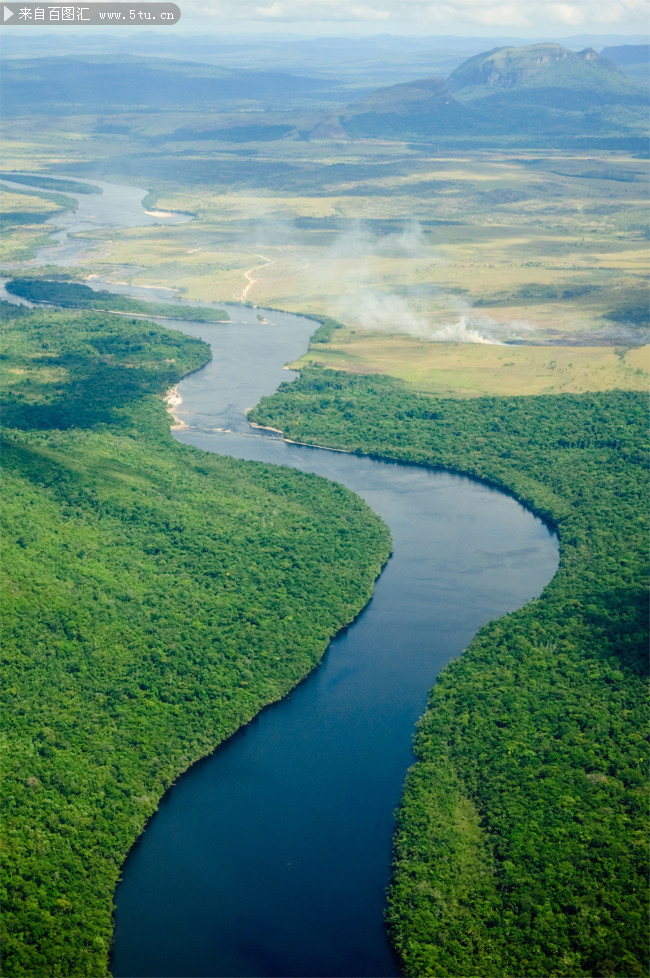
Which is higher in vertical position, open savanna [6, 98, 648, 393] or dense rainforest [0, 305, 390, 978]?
open savanna [6, 98, 648, 393]

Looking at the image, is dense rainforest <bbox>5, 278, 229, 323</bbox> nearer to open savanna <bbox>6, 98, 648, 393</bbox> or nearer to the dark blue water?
open savanna <bbox>6, 98, 648, 393</bbox>

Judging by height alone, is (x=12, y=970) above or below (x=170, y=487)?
below

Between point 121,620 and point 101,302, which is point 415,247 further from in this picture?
point 121,620

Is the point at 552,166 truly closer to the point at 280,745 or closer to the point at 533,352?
the point at 533,352

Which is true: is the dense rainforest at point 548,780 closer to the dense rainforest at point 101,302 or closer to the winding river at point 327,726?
the winding river at point 327,726

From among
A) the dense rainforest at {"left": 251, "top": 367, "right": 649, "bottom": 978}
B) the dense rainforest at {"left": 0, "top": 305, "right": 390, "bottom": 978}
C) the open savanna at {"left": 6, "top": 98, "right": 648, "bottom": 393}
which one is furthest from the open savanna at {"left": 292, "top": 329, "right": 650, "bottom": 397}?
the dense rainforest at {"left": 0, "top": 305, "right": 390, "bottom": 978}

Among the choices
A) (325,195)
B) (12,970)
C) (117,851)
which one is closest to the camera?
(12,970)

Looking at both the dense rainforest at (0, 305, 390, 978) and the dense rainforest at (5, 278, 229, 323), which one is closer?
the dense rainforest at (0, 305, 390, 978)

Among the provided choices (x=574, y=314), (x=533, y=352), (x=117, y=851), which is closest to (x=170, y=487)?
(x=117, y=851)
